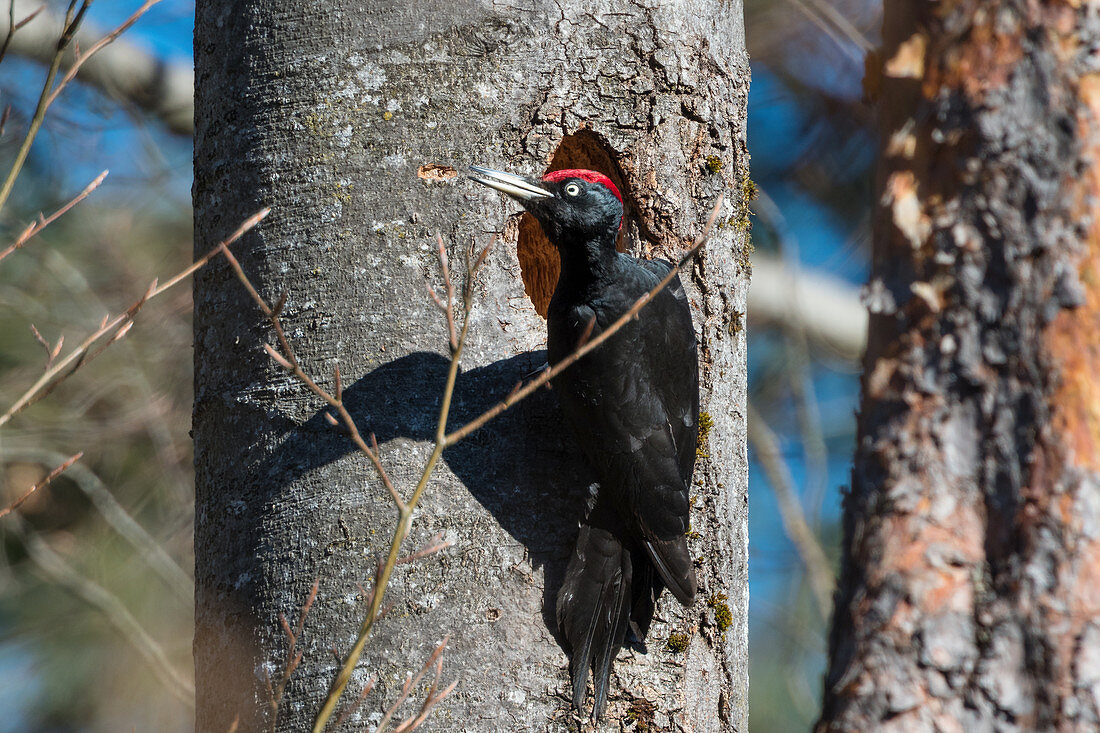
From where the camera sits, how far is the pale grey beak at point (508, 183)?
2434mm

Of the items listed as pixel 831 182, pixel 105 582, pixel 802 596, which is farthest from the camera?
pixel 802 596

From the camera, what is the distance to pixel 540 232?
133 inches

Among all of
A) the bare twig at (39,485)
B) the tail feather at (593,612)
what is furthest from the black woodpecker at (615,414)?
the bare twig at (39,485)

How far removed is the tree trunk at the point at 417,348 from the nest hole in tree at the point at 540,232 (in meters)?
0.02

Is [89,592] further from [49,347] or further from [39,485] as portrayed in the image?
[39,485]

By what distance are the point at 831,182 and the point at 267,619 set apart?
4626 millimetres

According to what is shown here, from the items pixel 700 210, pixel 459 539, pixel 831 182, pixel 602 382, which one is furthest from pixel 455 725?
pixel 831 182

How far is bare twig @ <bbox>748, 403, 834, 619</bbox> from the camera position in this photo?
561 centimetres

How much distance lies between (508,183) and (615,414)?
0.56 meters

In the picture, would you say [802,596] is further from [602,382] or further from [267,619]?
[267,619]

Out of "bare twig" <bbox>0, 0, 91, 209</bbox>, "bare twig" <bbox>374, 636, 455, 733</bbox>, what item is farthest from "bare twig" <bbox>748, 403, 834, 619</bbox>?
"bare twig" <bbox>0, 0, 91, 209</bbox>

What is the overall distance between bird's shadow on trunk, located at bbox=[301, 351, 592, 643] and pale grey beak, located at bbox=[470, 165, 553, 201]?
37 cm

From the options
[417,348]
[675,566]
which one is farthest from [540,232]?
[675,566]

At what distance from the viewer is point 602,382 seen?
2.60m
